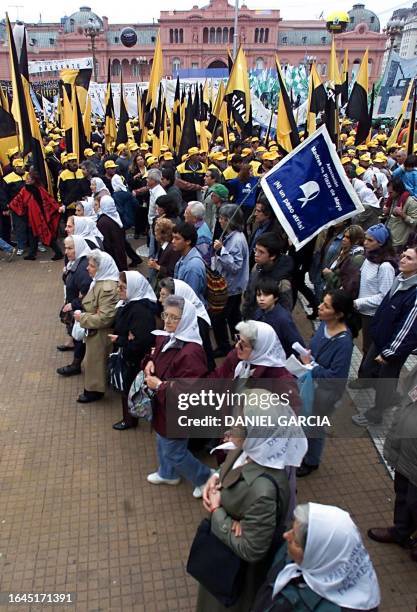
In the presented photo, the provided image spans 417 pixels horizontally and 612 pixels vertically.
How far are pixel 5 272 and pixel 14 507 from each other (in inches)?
229

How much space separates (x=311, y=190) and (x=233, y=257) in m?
1.16

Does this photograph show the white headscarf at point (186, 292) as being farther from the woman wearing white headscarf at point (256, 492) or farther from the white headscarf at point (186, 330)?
the woman wearing white headscarf at point (256, 492)

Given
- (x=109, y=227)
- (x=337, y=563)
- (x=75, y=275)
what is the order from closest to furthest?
(x=337, y=563)
(x=75, y=275)
(x=109, y=227)

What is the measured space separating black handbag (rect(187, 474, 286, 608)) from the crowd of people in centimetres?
3

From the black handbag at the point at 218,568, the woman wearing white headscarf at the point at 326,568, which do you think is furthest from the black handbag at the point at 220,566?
the woman wearing white headscarf at the point at 326,568

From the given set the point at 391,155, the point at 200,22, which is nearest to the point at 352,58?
the point at 200,22

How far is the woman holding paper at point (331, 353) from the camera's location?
11.2 feet

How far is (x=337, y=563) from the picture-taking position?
5.53 feet

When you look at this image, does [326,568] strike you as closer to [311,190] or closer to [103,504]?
[103,504]

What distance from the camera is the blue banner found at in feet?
14.0

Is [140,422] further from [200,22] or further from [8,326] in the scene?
[200,22]

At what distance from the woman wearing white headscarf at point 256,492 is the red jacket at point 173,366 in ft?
3.21

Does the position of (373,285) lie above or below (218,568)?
above

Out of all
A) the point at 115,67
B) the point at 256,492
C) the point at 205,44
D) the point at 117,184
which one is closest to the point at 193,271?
the point at 256,492
